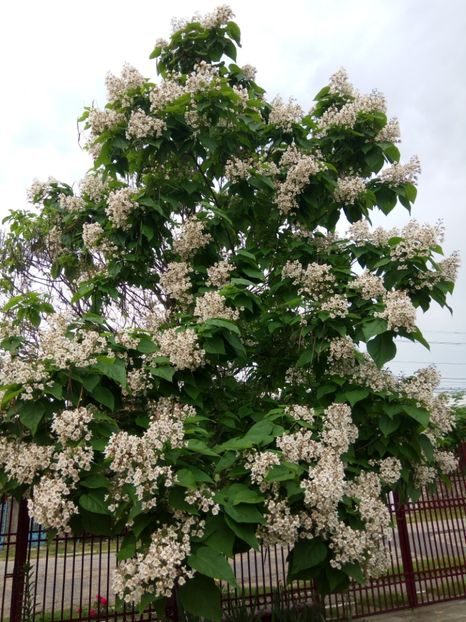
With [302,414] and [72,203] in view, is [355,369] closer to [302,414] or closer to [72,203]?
[302,414]

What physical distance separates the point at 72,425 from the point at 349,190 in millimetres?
3075

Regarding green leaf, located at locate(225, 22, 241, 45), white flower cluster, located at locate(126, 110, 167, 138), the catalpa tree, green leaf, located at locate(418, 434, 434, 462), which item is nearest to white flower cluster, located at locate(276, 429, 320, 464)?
the catalpa tree

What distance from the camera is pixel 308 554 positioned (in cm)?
290

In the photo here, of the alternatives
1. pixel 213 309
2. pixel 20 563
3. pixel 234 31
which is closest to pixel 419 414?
pixel 213 309

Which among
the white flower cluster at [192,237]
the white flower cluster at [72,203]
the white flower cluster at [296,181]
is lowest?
the white flower cluster at [192,237]

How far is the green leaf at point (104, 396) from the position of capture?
315 cm

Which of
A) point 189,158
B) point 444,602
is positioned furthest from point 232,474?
point 444,602

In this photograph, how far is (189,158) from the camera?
4.85 metres

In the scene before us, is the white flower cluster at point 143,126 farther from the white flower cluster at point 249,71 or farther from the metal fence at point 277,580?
the metal fence at point 277,580

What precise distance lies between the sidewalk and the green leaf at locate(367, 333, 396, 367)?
11.8 feet

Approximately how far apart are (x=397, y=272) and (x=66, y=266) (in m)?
3.24

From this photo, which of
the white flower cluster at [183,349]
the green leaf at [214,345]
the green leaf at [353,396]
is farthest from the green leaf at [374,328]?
the white flower cluster at [183,349]

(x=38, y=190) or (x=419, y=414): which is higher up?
(x=38, y=190)

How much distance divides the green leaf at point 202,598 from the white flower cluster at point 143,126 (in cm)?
326
